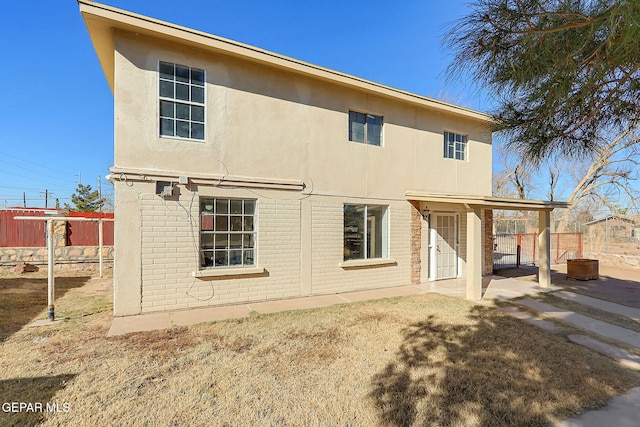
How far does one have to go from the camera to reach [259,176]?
7527 millimetres

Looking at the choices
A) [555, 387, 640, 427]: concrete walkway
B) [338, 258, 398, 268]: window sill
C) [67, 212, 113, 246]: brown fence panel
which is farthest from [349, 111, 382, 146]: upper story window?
[67, 212, 113, 246]: brown fence panel

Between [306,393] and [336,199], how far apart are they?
18.5ft

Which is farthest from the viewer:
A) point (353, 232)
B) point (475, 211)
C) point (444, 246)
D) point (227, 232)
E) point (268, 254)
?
point (444, 246)

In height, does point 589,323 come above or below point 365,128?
below

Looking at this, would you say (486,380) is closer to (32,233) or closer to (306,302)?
(306,302)

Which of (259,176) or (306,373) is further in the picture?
(259,176)

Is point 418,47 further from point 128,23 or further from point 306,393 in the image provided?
point 128,23

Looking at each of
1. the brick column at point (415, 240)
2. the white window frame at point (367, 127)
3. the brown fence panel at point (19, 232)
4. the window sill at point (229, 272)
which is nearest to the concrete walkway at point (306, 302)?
the brick column at point (415, 240)

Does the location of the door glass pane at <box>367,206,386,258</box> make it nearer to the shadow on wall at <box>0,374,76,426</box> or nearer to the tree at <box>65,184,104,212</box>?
the shadow on wall at <box>0,374,76,426</box>

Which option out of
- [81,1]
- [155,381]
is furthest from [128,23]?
[155,381]

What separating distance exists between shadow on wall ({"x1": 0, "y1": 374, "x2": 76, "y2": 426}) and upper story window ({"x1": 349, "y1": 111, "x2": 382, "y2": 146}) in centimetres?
783

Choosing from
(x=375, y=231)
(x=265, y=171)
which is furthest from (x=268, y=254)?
(x=375, y=231)

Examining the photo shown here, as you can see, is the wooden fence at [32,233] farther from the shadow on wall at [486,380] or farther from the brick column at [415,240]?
the shadow on wall at [486,380]

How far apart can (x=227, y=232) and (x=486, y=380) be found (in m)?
5.64
